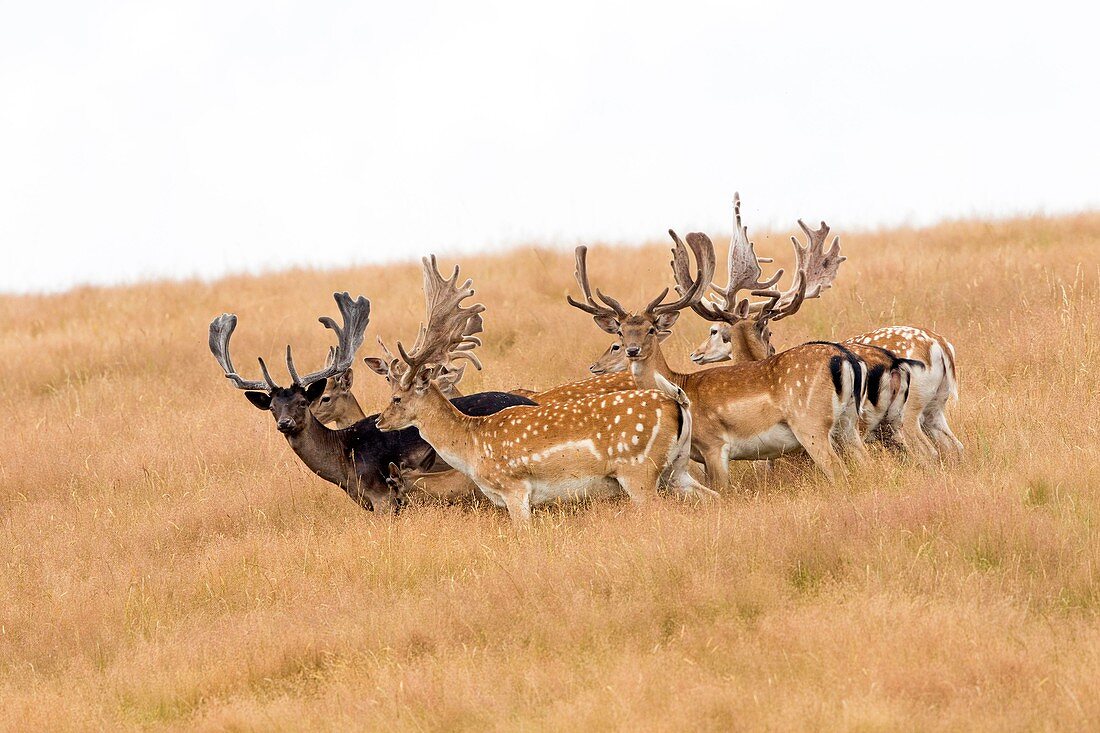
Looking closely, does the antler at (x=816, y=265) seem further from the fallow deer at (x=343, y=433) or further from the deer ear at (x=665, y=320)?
the fallow deer at (x=343, y=433)

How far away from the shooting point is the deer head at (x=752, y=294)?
32.6 feet

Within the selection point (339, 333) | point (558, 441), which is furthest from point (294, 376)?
point (558, 441)

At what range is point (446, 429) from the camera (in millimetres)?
8617

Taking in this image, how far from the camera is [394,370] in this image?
887 centimetres

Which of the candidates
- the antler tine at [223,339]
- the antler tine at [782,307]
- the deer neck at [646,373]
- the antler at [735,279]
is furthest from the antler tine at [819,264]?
the antler tine at [223,339]

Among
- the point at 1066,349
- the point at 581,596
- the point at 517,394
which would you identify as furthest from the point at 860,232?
the point at 581,596

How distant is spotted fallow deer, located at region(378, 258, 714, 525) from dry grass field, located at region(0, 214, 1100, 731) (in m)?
0.20

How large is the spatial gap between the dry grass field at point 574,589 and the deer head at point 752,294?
4.21 feet

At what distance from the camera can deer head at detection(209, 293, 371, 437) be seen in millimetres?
8930

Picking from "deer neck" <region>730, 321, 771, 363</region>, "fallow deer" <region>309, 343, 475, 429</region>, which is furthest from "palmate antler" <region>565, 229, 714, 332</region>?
"fallow deer" <region>309, 343, 475, 429</region>

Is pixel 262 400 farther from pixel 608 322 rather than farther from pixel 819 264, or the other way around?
pixel 819 264

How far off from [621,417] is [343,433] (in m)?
2.20

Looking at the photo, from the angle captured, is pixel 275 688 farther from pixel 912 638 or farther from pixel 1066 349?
pixel 1066 349

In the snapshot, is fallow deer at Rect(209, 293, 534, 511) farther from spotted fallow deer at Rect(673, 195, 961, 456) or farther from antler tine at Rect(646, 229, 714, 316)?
spotted fallow deer at Rect(673, 195, 961, 456)
